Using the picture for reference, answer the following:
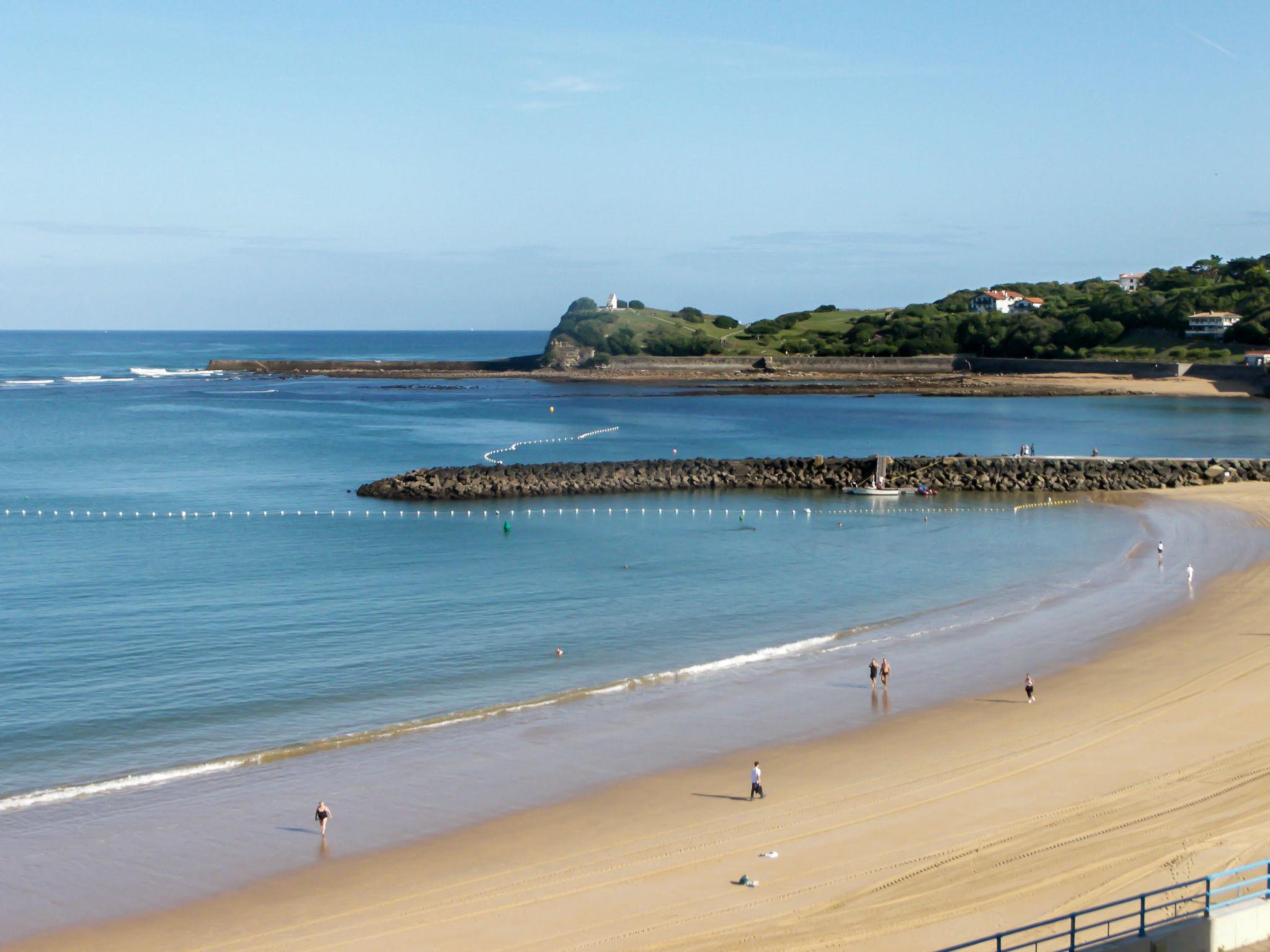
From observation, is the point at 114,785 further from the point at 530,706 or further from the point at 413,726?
the point at 530,706

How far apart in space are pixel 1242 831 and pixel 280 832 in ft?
41.0

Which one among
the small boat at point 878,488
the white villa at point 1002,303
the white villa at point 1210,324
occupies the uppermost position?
the white villa at point 1002,303

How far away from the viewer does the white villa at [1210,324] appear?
116m

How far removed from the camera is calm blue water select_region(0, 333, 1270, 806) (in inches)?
854

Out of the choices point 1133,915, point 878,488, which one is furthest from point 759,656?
point 878,488

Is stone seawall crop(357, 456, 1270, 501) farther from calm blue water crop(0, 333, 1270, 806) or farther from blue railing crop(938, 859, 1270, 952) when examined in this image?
blue railing crop(938, 859, 1270, 952)

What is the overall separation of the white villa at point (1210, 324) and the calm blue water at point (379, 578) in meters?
44.8

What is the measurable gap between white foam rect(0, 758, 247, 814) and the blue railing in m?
11.6

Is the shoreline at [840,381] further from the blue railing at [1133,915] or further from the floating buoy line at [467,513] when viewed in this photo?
the blue railing at [1133,915]

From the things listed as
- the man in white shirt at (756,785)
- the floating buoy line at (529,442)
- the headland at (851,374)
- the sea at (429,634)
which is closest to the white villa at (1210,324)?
the headland at (851,374)

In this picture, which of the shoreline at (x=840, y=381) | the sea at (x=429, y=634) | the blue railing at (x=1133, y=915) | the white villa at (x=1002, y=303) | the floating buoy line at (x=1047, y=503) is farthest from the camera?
the white villa at (x=1002, y=303)

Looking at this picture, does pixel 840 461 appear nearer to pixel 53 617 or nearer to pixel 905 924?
pixel 53 617

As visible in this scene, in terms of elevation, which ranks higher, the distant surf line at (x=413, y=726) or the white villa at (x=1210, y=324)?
the white villa at (x=1210, y=324)

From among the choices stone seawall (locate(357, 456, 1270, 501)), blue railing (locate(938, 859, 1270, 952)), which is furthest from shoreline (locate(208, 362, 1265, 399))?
blue railing (locate(938, 859, 1270, 952))
